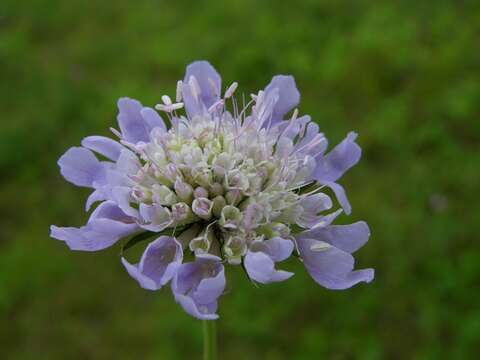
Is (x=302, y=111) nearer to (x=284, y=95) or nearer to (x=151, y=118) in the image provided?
(x=284, y=95)

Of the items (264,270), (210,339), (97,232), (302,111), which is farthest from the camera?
(302,111)

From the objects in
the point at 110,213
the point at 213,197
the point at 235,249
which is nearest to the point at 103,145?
the point at 110,213

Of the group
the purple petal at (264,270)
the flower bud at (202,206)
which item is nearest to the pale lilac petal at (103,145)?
the flower bud at (202,206)

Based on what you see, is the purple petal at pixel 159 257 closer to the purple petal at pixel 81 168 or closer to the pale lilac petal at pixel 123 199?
→ the pale lilac petal at pixel 123 199

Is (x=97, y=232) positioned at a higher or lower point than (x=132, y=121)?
lower

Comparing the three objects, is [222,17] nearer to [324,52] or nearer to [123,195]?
[324,52]

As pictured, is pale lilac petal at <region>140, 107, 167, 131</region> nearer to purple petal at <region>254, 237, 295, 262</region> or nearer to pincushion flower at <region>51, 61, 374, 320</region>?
pincushion flower at <region>51, 61, 374, 320</region>

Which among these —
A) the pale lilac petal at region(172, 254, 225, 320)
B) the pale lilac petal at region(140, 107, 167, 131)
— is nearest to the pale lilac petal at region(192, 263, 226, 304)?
the pale lilac petal at region(172, 254, 225, 320)
